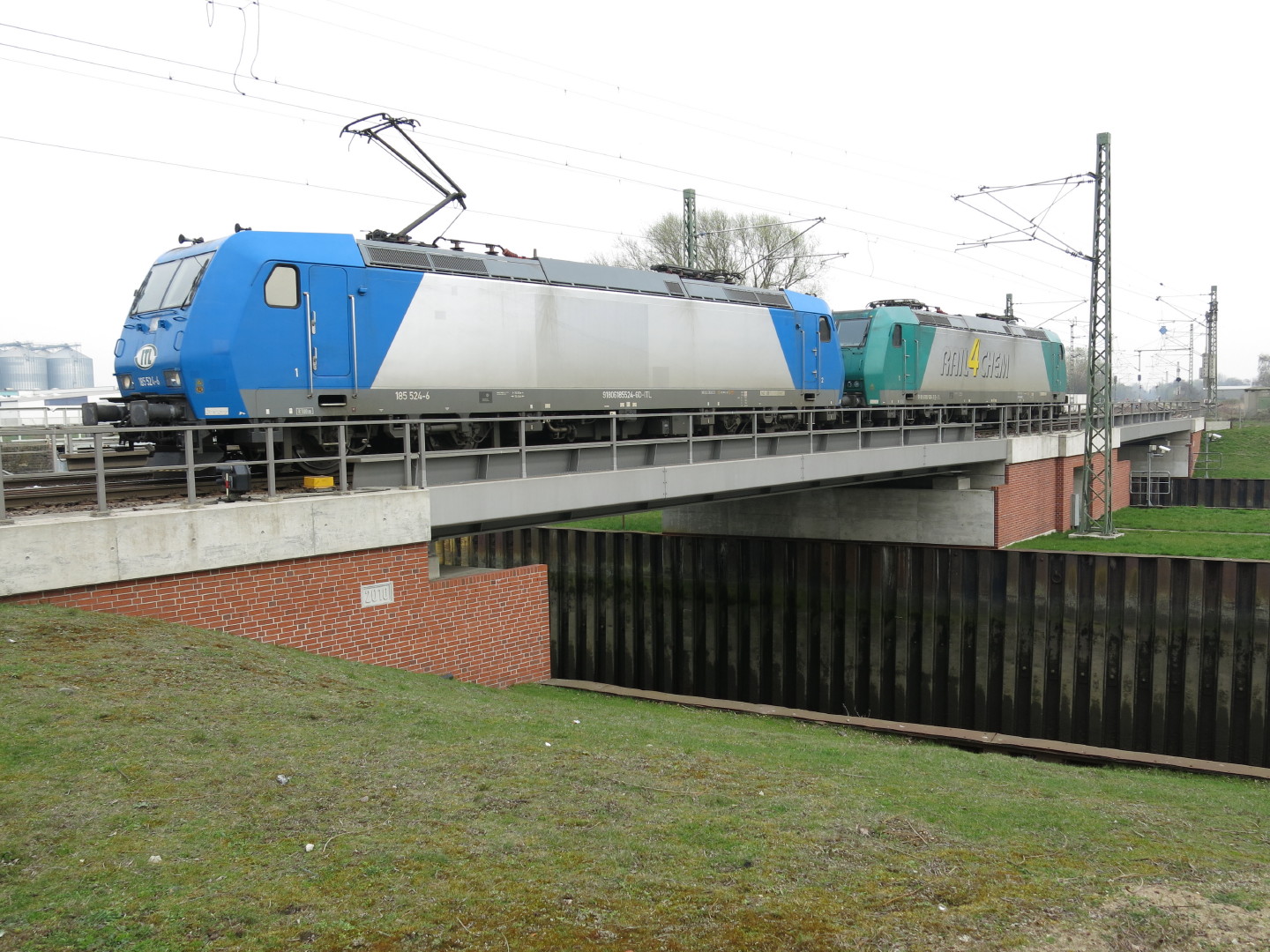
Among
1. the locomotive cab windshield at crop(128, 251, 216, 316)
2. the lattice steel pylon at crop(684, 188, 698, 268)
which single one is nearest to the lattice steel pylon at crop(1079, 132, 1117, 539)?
the lattice steel pylon at crop(684, 188, 698, 268)

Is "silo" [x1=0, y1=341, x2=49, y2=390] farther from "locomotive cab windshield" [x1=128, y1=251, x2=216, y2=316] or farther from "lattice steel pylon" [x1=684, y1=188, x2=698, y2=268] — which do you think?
"locomotive cab windshield" [x1=128, y1=251, x2=216, y2=316]

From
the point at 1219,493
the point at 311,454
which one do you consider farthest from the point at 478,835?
the point at 1219,493

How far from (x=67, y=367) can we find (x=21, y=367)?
610cm

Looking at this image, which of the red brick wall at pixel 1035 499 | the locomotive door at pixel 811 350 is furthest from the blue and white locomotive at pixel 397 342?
the red brick wall at pixel 1035 499

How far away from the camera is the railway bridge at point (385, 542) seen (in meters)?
9.39

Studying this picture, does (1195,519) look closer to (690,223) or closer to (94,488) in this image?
(690,223)

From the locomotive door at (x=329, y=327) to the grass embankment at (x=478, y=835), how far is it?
5.34 meters

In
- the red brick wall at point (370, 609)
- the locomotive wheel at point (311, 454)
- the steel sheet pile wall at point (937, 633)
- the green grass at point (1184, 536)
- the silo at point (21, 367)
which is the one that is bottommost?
the steel sheet pile wall at point (937, 633)

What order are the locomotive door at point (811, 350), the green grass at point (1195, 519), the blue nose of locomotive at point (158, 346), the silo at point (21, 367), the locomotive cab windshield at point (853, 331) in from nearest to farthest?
1. the blue nose of locomotive at point (158, 346)
2. the locomotive door at point (811, 350)
3. the locomotive cab windshield at point (853, 331)
4. the green grass at point (1195, 519)
5. the silo at point (21, 367)

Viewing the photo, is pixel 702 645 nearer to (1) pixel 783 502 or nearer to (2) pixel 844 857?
(1) pixel 783 502

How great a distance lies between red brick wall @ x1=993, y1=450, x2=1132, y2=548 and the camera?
25.2m

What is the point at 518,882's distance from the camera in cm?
575

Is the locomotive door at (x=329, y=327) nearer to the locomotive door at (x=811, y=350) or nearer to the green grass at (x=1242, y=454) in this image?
the locomotive door at (x=811, y=350)

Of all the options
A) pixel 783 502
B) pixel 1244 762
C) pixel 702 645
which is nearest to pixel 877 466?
pixel 783 502
